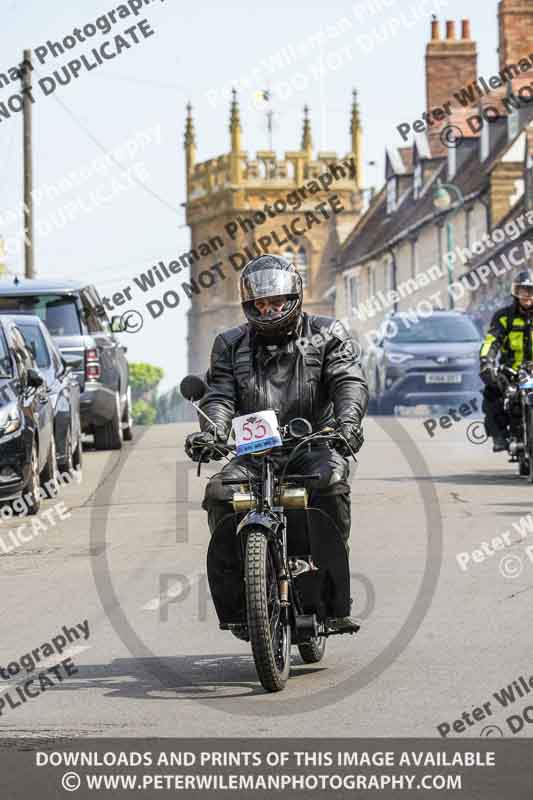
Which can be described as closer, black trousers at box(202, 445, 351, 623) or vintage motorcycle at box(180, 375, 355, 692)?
vintage motorcycle at box(180, 375, 355, 692)

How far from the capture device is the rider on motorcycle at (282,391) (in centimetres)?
852

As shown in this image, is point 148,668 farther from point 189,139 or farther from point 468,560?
point 189,139

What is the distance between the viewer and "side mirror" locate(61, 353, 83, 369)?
2167cm

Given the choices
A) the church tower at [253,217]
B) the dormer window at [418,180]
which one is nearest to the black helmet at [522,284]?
the dormer window at [418,180]

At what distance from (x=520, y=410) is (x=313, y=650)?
10.7 metres

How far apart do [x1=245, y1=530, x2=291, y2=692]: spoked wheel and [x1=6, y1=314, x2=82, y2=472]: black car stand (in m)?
11.3

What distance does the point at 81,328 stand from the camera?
24.8m

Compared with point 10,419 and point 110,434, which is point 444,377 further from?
point 10,419

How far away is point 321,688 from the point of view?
8320mm

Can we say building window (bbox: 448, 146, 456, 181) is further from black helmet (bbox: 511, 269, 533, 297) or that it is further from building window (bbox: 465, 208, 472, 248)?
black helmet (bbox: 511, 269, 533, 297)
